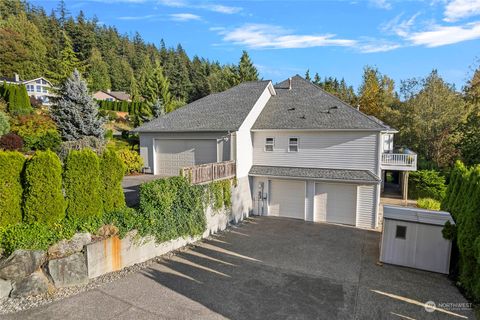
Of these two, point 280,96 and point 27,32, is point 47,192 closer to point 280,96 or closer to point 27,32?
point 280,96

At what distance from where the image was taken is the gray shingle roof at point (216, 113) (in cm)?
1462

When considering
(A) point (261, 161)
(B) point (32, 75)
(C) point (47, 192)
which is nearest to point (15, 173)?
(C) point (47, 192)

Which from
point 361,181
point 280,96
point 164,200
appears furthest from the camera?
point 280,96

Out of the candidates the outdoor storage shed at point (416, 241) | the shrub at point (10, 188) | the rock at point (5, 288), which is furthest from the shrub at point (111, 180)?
the outdoor storage shed at point (416, 241)

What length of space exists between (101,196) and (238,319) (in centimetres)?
540

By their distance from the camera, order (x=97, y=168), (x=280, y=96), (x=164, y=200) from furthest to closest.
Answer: (x=280, y=96) → (x=164, y=200) → (x=97, y=168)

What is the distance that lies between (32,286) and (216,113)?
11.5m

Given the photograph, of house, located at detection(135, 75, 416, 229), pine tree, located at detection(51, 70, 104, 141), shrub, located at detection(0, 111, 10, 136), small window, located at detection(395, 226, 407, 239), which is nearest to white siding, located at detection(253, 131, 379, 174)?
house, located at detection(135, 75, 416, 229)

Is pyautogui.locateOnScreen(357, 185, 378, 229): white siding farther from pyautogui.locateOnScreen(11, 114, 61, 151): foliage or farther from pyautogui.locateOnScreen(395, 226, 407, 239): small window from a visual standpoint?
pyautogui.locateOnScreen(11, 114, 61, 151): foliage

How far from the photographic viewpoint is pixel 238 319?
6.30 metres

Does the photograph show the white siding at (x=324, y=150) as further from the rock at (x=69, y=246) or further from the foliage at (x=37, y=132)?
the foliage at (x=37, y=132)

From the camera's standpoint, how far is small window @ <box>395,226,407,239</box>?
900cm

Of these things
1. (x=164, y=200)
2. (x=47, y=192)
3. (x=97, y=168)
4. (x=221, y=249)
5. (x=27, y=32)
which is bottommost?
(x=221, y=249)

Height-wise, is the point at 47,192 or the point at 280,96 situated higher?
the point at 280,96
